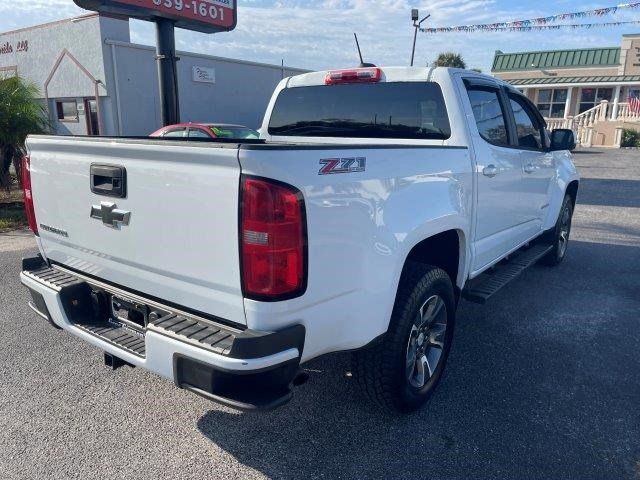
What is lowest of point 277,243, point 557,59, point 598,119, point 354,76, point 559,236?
point 559,236

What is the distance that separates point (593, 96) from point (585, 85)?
1527 mm

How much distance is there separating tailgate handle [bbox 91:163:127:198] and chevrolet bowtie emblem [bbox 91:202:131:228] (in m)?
0.06

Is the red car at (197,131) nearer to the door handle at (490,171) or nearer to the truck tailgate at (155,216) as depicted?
the door handle at (490,171)

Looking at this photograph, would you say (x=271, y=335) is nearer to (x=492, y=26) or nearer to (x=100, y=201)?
(x=100, y=201)

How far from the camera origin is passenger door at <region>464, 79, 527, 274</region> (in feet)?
11.6

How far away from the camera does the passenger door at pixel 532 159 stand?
441 cm

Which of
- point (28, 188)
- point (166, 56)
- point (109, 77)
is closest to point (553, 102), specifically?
point (109, 77)

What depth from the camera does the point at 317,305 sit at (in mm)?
2205

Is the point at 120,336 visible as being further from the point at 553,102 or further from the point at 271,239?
the point at 553,102

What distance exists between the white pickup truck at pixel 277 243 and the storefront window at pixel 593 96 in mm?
31335

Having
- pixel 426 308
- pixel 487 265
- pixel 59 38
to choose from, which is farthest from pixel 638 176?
pixel 59 38

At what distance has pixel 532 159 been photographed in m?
4.54

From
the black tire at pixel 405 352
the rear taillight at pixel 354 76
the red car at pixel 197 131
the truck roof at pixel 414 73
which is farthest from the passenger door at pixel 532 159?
the red car at pixel 197 131

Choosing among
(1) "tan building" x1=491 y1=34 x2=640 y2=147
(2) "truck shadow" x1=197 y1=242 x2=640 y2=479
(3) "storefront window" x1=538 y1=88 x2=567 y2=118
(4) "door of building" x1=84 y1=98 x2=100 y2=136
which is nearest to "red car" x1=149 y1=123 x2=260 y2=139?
(2) "truck shadow" x1=197 y1=242 x2=640 y2=479
